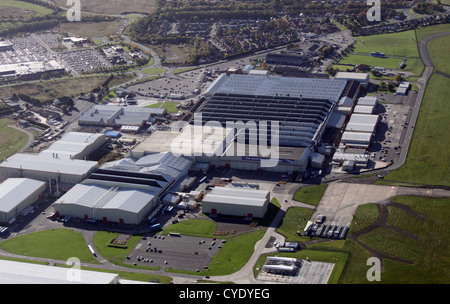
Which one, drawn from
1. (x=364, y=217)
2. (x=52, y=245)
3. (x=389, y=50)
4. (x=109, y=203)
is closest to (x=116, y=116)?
(x=109, y=203)

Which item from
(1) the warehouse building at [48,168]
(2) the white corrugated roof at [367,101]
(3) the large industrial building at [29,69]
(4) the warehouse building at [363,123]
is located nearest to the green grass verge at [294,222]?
(4) the warehouse building at [363,123]

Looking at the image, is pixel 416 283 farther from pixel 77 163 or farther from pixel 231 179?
pixel 77 163

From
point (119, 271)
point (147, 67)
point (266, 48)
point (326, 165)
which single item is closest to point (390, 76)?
point (266, 48)

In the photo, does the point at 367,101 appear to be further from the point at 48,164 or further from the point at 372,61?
the point at 48,164

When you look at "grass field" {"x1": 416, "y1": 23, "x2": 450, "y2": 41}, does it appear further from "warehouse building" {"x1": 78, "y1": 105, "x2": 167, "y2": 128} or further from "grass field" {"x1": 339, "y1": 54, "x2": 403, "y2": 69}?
"warehouse building" {"x1": 78, "y1": 105, "x2": 167, "y2": 128}

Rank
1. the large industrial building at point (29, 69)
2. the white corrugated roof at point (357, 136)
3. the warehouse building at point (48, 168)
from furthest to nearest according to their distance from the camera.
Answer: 1. the large industrial building at point (29, 69)
2. the white corrugated roof at point (357, 136)
3. the warehouse building at point (48, 168)

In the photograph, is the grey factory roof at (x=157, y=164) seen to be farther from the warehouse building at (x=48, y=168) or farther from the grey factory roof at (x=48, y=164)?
the warehouse building at (x=48, y=168)
